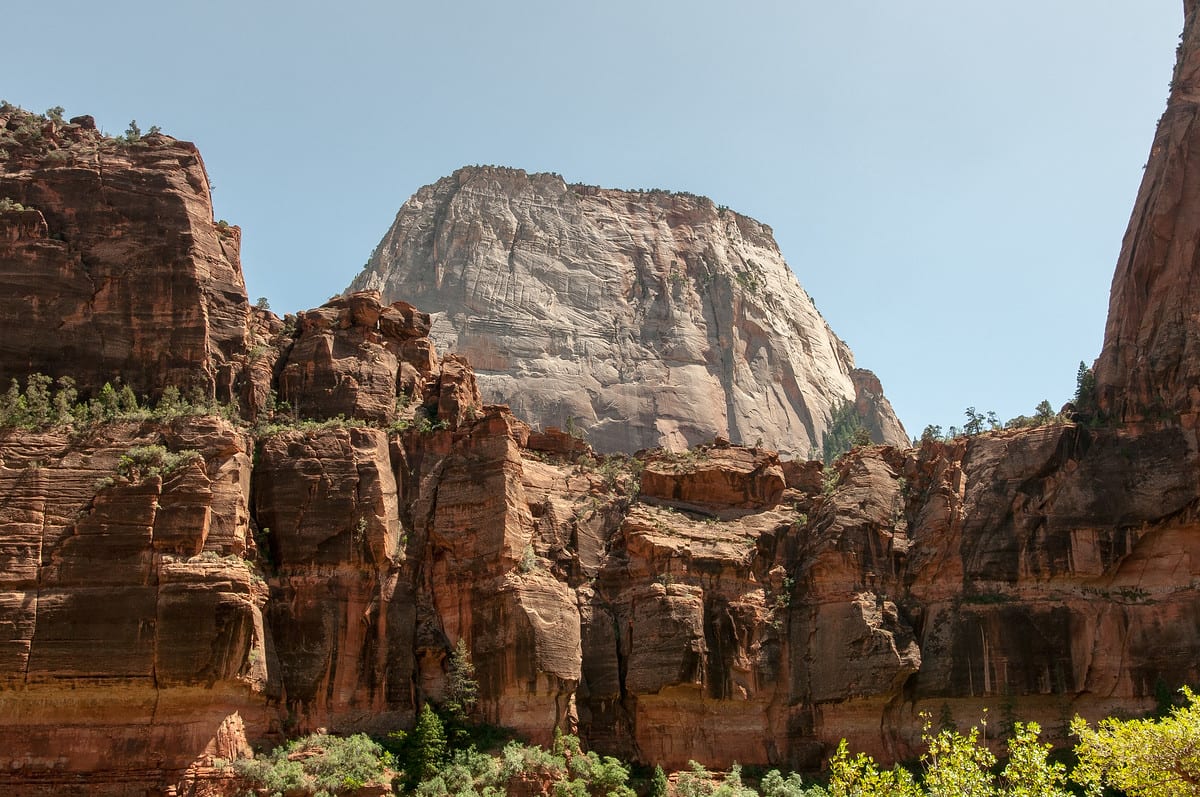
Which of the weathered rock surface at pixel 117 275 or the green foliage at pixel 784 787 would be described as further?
the weathered rock surface at pixel 117 275

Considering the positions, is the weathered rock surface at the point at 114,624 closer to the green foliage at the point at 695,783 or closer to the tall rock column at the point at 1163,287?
the green foliage at the point at 695,783

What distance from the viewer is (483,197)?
9806cm

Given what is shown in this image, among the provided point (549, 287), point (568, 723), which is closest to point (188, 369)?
point (568, 723)

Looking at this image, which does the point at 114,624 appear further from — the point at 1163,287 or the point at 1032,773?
the point at 1163,287

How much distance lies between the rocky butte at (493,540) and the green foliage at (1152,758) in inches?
901

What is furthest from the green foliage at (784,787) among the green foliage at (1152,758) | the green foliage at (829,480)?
the green foliage at (1152,758)

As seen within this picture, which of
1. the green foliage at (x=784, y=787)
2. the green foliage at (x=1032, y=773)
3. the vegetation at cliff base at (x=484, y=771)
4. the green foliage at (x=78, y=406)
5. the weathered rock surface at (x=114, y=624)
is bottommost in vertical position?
the green foliage at (x=784, y=787)

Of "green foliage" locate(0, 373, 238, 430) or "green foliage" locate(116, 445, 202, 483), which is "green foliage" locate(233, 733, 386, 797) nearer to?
"green foliage" locate(116, 445, 202, 483)

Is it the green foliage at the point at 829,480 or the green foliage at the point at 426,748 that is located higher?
the green foliage at the point at 829,480

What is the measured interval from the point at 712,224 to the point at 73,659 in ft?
227

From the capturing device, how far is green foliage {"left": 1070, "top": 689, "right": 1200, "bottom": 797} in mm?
27094

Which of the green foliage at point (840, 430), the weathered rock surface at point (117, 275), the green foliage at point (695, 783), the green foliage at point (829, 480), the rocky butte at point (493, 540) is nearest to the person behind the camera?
the rocky butte at point (493, 540)

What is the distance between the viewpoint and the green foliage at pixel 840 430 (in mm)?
90375

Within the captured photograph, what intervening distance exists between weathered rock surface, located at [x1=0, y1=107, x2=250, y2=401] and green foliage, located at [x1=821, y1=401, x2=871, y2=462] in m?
46.5
